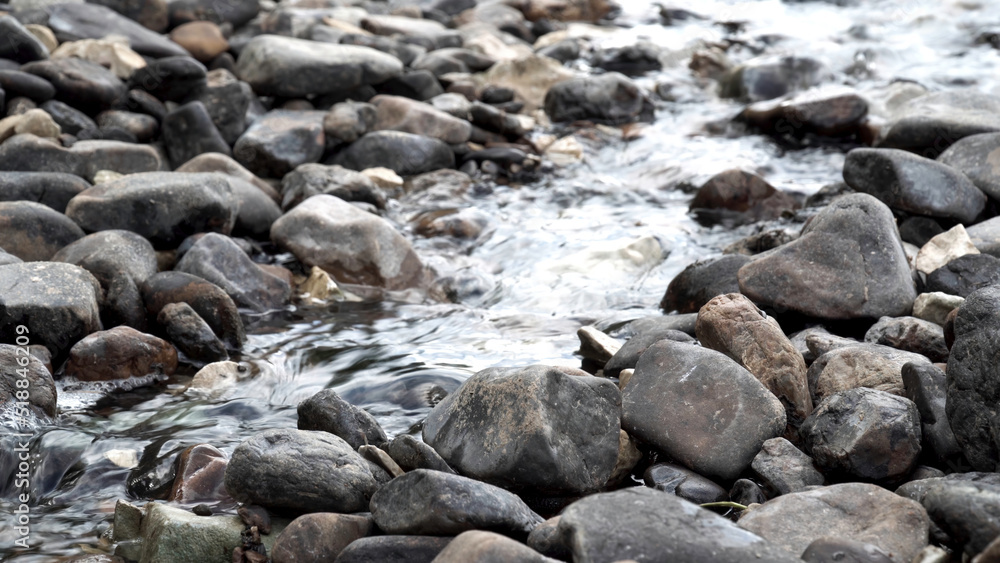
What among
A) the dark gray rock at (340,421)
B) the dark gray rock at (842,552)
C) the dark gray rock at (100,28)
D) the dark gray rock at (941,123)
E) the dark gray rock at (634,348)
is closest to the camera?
the dark gray rock at (842,552)

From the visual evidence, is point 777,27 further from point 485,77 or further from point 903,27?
point 485,77

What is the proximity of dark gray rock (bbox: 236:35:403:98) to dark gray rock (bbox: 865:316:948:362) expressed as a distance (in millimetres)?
6193

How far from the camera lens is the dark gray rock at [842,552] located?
2242 millimetres

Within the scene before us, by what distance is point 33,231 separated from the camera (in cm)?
510

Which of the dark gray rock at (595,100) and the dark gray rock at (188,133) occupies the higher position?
the dark gray rock at (188,133)

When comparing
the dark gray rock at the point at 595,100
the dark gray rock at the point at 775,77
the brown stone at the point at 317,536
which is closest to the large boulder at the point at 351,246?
the brown stone at the point at 317,536

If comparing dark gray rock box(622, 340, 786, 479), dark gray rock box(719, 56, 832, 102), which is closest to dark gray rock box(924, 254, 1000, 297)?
dark gray rock box(622, 340, 786, 479)

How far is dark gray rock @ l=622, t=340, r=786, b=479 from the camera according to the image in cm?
304

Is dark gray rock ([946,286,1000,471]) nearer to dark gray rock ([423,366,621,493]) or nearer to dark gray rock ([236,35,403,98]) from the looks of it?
dark gray rock ([423,366,621,493])

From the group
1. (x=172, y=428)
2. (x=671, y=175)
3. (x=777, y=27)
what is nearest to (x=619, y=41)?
(x=777, y=27)

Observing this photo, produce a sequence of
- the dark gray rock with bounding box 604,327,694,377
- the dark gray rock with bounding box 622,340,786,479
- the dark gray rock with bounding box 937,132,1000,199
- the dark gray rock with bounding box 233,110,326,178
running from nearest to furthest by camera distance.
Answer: the dark gray rock with bounding box 622,340,786,479 → the dark gray rock with bounding box 604,327,694,377 → the dark gray rock with bounding box 937,132,1000,199 → the dark gray rock with bounding box 233,110,326,178

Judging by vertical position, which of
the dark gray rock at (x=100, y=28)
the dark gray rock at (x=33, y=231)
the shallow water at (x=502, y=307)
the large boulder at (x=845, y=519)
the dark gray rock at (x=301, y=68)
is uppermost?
the dark gray rock at (x=100, y=28)

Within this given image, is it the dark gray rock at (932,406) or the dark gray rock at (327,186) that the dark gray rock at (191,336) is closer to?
the dark gray rock at (327,186)

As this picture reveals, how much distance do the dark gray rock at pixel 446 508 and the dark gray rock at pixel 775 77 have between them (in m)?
8.33
